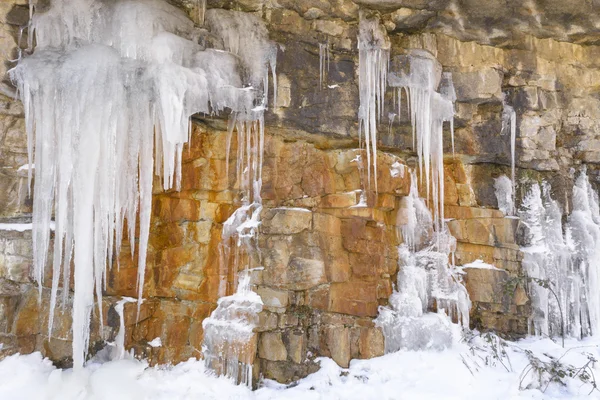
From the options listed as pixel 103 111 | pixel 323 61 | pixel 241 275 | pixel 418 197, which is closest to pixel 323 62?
pixel 323 61

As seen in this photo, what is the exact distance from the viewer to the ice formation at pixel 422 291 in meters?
6.95

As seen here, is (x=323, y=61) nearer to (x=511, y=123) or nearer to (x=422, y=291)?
(x=511, y=123)

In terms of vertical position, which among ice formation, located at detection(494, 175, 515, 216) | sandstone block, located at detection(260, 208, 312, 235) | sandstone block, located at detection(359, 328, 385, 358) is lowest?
sandstone block, located at detection(359, 328, 385, 358)

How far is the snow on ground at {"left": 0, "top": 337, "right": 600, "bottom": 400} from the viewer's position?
5.71m

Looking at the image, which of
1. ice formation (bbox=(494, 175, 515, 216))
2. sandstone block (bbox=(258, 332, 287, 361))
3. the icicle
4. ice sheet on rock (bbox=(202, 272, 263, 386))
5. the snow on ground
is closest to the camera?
the snow on ground

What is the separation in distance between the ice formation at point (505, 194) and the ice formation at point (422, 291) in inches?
49.8

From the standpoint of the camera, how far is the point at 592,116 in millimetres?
8453

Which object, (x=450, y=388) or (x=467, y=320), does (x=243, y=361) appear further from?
(x=467, y=320)

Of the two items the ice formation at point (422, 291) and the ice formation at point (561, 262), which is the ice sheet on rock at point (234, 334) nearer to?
the ice formation at point (422, 291)

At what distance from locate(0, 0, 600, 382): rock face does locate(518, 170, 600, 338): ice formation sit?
32cm

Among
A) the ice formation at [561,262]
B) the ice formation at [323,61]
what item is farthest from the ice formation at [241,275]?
the ice formation at [561,262]

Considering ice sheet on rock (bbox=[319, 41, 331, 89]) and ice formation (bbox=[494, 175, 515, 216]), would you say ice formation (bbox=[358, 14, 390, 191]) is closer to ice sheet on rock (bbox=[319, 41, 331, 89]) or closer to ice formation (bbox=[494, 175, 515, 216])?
ice sheet on rock (bbox=[319, 41, 331, 89])

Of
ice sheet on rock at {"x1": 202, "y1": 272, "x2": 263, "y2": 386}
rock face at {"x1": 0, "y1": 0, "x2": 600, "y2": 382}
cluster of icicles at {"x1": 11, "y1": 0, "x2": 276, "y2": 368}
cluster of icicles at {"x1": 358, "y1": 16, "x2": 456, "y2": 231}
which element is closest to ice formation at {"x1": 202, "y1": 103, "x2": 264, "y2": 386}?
ice sheet on rock at {"x1": 202, "y1": 272, "x2": 263, "y2": 386}

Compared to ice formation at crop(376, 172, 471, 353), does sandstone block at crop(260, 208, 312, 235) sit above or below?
above
